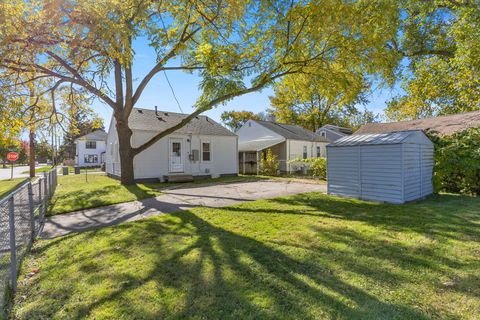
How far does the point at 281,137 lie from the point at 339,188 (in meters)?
14.0

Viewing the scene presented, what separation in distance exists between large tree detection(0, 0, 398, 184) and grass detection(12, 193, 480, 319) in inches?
158

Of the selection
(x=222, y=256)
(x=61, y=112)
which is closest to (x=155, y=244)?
(x=222, y=256)

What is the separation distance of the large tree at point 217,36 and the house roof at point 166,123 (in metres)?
4.76

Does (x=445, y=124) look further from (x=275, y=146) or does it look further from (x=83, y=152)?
(x=83, y=152)

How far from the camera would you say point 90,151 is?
1629 inches

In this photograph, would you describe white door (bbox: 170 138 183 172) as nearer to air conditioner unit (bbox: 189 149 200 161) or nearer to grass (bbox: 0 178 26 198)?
air conditioner unit (bbox: 189 149 200 161)

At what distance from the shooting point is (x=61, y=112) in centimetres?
1488

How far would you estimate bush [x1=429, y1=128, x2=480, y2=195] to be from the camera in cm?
970

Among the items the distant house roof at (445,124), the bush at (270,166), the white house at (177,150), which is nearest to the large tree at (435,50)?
the distant house roof at (445,124)

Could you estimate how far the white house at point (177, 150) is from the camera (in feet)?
50.1

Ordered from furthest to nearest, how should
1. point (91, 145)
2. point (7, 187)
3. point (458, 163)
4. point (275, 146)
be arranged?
1. point (91, 145)
2. point (275, 146)
3. point (7, 187)
4. point (458, 163)

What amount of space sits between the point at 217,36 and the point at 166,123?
34.6ft

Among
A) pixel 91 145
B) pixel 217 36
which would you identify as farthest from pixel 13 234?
pixel 91 145

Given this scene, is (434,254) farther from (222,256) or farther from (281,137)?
(281,137)
